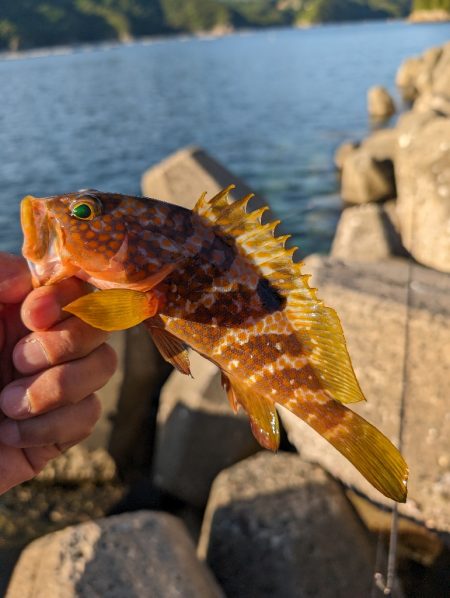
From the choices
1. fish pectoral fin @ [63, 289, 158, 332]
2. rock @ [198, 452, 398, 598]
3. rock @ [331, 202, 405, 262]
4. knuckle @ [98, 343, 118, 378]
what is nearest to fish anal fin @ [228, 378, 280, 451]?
fish pectoral fin @ [63, 289, 158, 332]

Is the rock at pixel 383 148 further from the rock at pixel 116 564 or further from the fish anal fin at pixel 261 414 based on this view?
the fish anal fin at pixel 261 414

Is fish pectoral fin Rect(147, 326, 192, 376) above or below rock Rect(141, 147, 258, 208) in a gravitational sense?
above

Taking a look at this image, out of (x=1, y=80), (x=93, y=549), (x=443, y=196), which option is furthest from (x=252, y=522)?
(x=1, y=80)

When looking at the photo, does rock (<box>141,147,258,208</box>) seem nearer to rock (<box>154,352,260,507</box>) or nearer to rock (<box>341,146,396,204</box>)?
rock (<box>154,352,260,507</box>)

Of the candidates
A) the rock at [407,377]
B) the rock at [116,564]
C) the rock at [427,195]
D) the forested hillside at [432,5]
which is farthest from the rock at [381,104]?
the forested hillside at [432,5]

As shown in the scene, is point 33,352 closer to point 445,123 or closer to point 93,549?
point 93,549

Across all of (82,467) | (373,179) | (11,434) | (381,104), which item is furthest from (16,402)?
(381,104)
